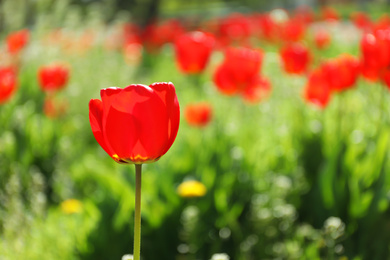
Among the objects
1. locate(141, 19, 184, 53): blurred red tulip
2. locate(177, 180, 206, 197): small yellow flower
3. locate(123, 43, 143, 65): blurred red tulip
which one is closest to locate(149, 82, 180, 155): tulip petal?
locate(177, 180, 206, 197): small yellow flower

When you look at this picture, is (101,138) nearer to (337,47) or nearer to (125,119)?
(125,119)

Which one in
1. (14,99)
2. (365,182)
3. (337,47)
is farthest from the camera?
(337,47)

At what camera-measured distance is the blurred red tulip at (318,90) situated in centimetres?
248

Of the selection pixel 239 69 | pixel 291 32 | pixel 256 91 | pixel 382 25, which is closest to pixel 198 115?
pixel 239 69

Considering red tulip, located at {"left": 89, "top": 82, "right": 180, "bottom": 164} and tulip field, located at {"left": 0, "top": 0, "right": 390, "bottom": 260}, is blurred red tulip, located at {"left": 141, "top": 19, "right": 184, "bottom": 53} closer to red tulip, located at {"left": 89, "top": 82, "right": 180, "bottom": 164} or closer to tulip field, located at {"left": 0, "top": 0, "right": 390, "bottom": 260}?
tulip field, located at {"left": 0, "top": 0, "right": 390, "bottom": 260}

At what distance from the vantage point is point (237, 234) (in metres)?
2.17

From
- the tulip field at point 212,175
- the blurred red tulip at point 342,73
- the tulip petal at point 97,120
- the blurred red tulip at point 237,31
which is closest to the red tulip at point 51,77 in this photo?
the tulip field at point 212,175

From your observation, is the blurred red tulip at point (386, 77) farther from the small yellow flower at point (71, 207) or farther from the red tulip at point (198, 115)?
the small yellow flower at point (71, 207)

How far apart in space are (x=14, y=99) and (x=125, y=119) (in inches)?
103

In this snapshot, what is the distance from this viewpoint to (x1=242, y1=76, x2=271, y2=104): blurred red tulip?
2979 millimetres

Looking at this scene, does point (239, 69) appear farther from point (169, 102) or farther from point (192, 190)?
point (169, 102)

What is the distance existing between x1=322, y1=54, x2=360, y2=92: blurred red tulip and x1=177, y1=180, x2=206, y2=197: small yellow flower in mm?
796

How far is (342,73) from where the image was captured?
2398mm

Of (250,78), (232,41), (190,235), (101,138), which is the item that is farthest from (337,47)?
(101,138)
